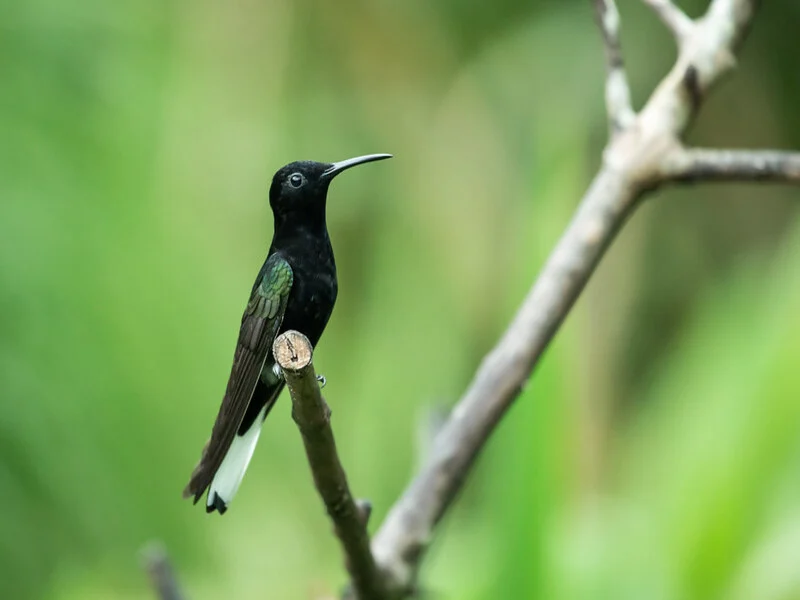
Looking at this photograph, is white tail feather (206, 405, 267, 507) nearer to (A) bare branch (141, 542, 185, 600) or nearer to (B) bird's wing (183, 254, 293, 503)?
(B) bird's wing (183, 254, 293, 503)

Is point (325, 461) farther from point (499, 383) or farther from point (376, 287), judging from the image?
point (376, 287)

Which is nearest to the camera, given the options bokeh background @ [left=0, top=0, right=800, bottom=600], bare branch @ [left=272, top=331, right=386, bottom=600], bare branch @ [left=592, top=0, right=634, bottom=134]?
bare branch @ [left=272, top=331, right=386, bottom=600]

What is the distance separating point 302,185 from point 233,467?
0.96ft

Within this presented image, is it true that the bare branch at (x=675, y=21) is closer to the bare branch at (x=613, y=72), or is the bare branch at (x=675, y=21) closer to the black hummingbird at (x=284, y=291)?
the bare branch at (x=613, y=72)

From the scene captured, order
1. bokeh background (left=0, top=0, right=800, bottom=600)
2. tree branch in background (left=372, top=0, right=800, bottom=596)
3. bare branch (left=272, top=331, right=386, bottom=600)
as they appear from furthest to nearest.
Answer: bokeh background (left=0, top=0, right=800, bottom=600) < tree branch in background (left=372, top=0, right=800, bottom=596) < bare branch (left=272, top=331, right=386, bottom=600)

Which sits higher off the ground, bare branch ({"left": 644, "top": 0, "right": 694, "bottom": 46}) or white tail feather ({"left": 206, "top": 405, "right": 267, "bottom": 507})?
bare branch ({"left": 644, "top": 0, "right": 694, "bottom": 46})

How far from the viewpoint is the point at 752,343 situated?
243 cm

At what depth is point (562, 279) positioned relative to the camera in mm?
1461

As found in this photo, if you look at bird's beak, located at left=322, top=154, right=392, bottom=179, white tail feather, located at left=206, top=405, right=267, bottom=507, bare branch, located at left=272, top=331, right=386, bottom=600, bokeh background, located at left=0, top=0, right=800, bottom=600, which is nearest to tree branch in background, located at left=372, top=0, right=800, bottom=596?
bare branch, located at left=272, top=331, right=386, bottom=600

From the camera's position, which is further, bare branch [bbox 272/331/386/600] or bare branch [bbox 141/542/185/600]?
bare branch [bbox 141/542/185/600]

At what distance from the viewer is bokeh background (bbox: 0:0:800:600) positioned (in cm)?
226

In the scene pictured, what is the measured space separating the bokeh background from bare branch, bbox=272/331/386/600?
49 cm

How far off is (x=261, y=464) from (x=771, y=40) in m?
2.57

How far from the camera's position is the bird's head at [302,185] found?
103 centimetres
